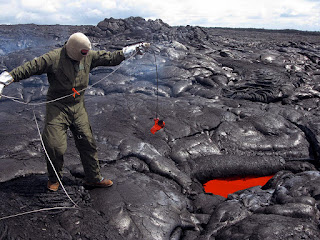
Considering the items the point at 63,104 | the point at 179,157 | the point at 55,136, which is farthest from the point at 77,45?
the point at 179,157

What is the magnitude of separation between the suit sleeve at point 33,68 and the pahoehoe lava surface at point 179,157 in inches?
48.6

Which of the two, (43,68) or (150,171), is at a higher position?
(43,68)

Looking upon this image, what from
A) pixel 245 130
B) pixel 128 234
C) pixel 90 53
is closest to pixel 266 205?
pixel 128 234

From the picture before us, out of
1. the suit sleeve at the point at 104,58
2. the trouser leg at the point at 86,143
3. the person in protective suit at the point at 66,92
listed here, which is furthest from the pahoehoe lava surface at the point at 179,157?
the suit sleeve at the point at 104,58

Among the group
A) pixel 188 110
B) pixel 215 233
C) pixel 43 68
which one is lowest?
pixel 215 233

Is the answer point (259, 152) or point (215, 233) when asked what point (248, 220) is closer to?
point (215, 233)

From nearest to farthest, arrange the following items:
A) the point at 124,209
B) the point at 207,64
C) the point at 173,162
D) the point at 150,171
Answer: the point at 124,209 → the point at 150,171 → the point at 173,162 → the point at 207,64

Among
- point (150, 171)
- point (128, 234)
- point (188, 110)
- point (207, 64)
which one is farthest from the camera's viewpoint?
point (207, 64)

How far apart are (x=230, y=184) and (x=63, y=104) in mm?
2698

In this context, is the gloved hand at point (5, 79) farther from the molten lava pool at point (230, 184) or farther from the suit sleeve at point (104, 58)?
the molten lava pool at point (230, 184)

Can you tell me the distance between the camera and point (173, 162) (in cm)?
409

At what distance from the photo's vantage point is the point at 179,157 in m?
4.19

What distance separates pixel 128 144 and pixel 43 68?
1910 millimetres

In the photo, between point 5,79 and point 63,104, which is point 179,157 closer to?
point 63,104
